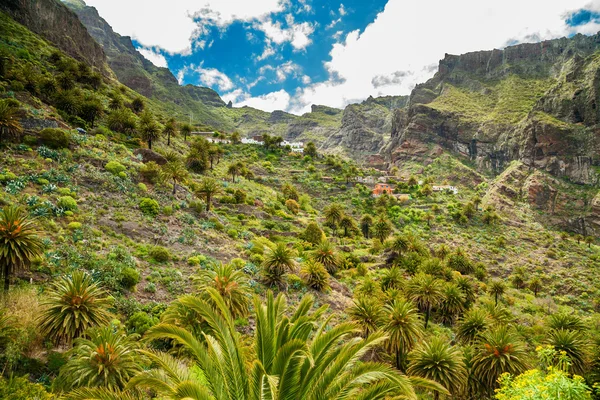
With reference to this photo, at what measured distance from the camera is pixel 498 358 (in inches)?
930

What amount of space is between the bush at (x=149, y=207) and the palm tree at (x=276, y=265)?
15.9 meters

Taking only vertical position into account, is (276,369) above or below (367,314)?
above

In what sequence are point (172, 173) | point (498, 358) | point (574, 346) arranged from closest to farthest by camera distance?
point (498, 358) < point (574, 346) < point (172, 173)

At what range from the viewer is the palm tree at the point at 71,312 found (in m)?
14.3

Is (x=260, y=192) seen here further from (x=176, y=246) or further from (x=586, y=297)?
(x=586, y=297)

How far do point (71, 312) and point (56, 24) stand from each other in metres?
105

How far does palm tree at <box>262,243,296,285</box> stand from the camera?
32.8 m

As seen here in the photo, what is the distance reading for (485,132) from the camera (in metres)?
156

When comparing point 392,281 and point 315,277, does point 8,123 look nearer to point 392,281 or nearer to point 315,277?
point 315,277

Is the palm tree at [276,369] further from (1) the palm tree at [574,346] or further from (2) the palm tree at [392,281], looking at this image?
(2) the palm tree at [392,281]

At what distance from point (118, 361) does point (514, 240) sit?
352 feet

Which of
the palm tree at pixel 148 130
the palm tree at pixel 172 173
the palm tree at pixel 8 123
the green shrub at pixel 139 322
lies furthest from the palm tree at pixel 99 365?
the palm tree at pixel 148 130

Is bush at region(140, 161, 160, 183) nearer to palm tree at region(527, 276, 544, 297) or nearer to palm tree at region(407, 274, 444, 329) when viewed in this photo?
palm tree at region(407, 274, 444, 329)

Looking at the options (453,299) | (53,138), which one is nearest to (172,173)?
(53,138)
